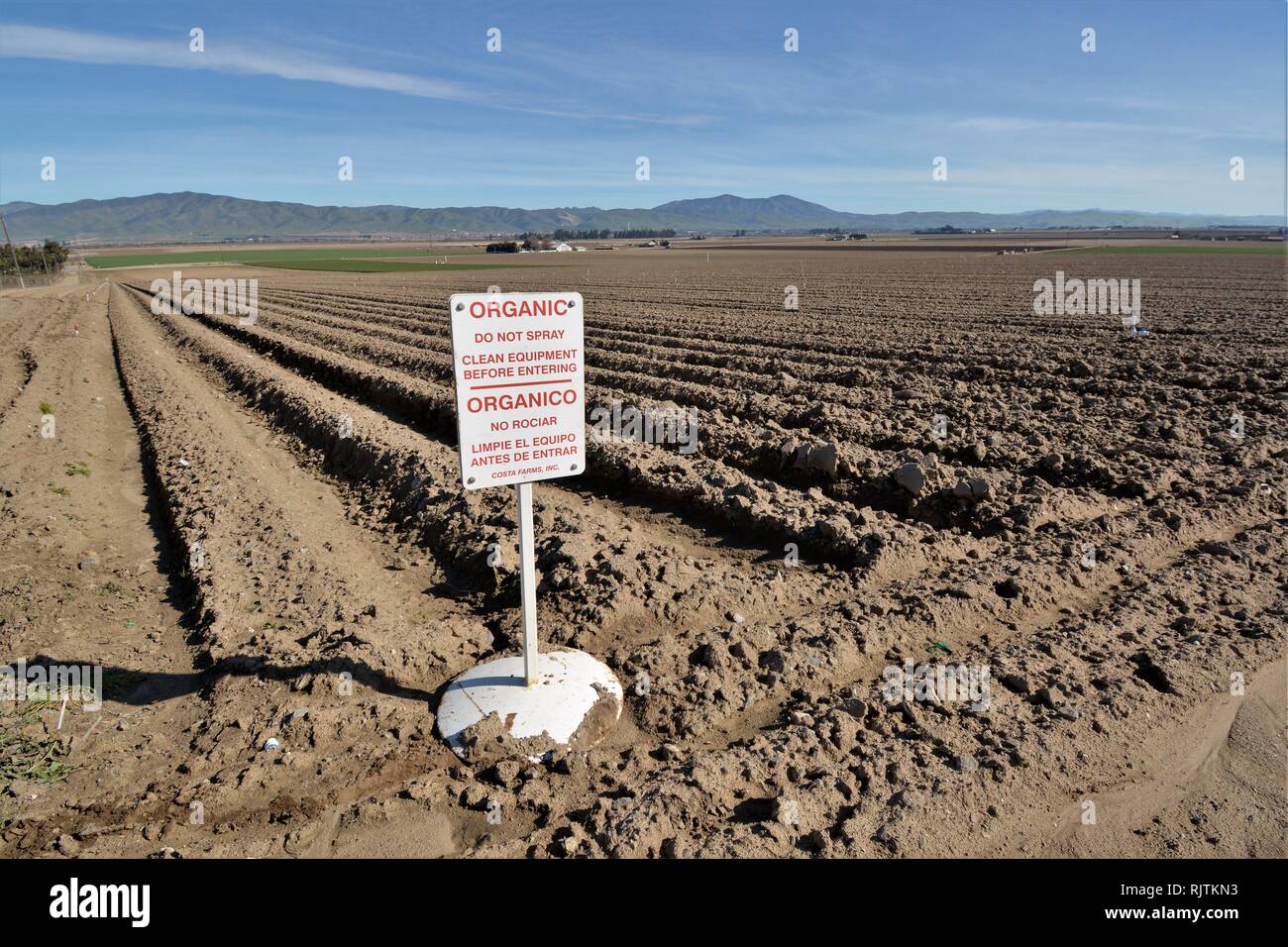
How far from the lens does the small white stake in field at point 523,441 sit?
3.46m

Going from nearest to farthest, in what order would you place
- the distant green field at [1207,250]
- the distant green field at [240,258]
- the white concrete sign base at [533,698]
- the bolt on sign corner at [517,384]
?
the bolt on sign corner at [517,384], the white concrete sign base at [533,698], the distant green field at [1207,250], the distant green field at [240,258]

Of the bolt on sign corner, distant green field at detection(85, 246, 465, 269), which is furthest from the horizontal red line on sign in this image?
distant green field at detection(85, 246, 465, 269)

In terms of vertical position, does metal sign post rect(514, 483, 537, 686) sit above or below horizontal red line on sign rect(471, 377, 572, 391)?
below

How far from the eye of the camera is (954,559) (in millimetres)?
5648

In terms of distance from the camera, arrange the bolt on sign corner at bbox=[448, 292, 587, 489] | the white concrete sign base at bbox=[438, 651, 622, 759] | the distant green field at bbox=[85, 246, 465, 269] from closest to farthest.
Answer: the bolt on sign corner at bbox=[448, 292, 587, 489], the white concrete sign base at bbox=[438, 651, 622, 759], the distant green field at bbox=[85, 246, 465, 269]

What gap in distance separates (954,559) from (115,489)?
8.59 metres

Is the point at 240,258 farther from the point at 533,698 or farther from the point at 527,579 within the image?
the point at 533,698

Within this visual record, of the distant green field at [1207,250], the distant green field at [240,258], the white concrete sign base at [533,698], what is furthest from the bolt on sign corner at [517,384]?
the distant green field at [240,258]

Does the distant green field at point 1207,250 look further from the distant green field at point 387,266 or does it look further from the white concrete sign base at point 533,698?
the white concrete sign base at point 533,698

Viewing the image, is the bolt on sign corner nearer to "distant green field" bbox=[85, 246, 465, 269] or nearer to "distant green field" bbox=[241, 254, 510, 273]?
"distant green field" bbox=[241, 254, 510, 273]

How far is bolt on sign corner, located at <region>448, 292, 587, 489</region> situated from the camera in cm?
343

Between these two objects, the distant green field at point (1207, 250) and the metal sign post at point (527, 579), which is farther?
the distant green field at point (1207, 250)

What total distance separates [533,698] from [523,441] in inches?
55.3

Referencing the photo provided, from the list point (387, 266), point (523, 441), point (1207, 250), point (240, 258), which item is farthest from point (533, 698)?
point (240, 258)
